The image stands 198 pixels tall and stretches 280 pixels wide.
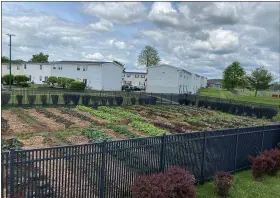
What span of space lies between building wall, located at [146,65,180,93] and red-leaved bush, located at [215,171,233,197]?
1741 inches

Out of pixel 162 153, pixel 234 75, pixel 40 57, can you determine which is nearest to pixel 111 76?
pixel 234 75

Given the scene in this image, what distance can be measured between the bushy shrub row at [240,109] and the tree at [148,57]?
49933mm

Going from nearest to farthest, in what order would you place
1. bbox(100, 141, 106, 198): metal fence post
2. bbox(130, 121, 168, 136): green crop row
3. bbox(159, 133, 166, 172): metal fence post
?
1. bbox(100, 141, 106, 198): metal fence post
2. bbox(159, 133, 166, 172): metal fence post
3. bbox(130, 121, 168, 136): green crop row

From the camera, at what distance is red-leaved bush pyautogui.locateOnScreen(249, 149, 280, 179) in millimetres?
8586

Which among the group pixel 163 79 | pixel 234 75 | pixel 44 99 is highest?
pixel 234 75

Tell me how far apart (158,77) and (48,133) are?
4177 centimetres

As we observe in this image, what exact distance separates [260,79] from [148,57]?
1271 inches

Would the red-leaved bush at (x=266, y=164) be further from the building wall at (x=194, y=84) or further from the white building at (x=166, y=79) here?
the building wall at (x=194, y=84)

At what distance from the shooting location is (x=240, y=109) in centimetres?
2848

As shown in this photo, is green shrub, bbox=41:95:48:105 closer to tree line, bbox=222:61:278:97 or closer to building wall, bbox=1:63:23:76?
building wall, bbox=1:63:23:76

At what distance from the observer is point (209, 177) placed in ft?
26.8

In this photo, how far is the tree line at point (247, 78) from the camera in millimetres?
65188

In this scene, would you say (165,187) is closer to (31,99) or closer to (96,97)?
(31,99)

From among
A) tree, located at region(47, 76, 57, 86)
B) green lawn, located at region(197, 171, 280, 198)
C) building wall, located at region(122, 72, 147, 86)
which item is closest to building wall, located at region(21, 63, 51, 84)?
tree, located at region(47, 76, 57, 86)
